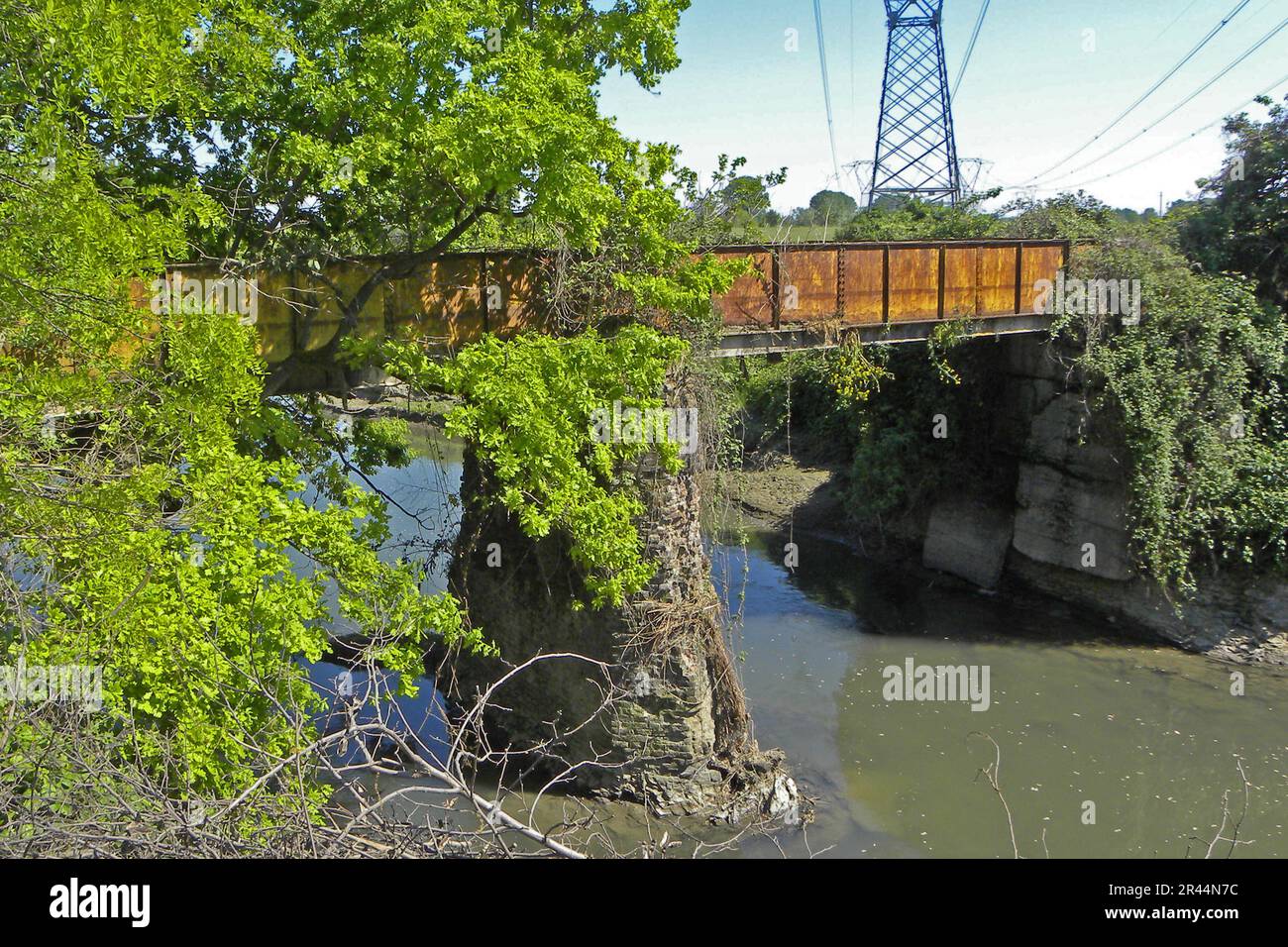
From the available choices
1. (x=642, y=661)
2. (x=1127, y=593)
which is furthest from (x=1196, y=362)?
(x=642, y=661)

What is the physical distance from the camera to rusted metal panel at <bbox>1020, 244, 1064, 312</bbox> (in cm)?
1747

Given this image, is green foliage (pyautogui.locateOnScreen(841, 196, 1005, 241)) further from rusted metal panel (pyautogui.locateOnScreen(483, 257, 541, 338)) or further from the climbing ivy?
rusted metal panel (pyautogui.locateOnScreen(483, 257, 541, 338))

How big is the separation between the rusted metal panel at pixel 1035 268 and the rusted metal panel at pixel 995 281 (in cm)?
31

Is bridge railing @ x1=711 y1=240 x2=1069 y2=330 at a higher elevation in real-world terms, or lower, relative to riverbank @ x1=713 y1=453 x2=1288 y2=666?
higher

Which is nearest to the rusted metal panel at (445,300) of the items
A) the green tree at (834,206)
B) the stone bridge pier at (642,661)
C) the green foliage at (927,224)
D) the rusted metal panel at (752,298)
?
the stone bridge pier at (642,661)

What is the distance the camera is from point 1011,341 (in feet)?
64.9

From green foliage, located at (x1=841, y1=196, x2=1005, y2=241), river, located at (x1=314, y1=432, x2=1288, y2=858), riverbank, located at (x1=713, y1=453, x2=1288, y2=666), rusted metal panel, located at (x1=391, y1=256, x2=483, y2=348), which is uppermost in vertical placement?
green foliage, located at (x1=841, y1=196, x2=1005, y2=241)

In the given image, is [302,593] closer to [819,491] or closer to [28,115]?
[28,115]

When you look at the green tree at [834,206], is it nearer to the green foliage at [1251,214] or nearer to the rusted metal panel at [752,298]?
the green foliage at [1251,214]

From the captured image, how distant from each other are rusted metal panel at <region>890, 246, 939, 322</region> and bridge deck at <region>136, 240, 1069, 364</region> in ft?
0.05

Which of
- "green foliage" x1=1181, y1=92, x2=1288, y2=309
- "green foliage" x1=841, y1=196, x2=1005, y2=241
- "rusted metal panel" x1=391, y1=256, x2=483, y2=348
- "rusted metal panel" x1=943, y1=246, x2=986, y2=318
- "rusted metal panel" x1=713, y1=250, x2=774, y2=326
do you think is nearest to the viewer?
"rusted metal panel" x1=391, y1=256, x2=483, y2=348

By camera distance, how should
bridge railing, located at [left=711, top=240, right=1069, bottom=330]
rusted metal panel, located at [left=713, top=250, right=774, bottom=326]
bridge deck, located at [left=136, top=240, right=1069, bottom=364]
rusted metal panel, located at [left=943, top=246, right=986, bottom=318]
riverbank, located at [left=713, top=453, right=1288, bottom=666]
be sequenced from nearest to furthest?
bridge deck, located at [left=136, top=240, right=1069, bottom=364], rusted metal panel, located at [left=713, top=250, right=774, bottom=326], bridge railing, located at [left=711, top=240, right=1069, bottom=330], rusted metal panel, located at [left=943, top=246, right=986, bottom=318], riverbank, located at [left=713, top=453, right=1288, bottom=666]

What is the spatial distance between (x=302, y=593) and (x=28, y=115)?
4116 mm

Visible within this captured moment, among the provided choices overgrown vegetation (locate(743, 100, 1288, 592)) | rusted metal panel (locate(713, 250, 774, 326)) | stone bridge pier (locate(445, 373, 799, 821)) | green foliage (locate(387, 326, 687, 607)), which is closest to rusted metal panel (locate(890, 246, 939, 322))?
overgrown vegetation (locate(743, 100, 1288, 592))
